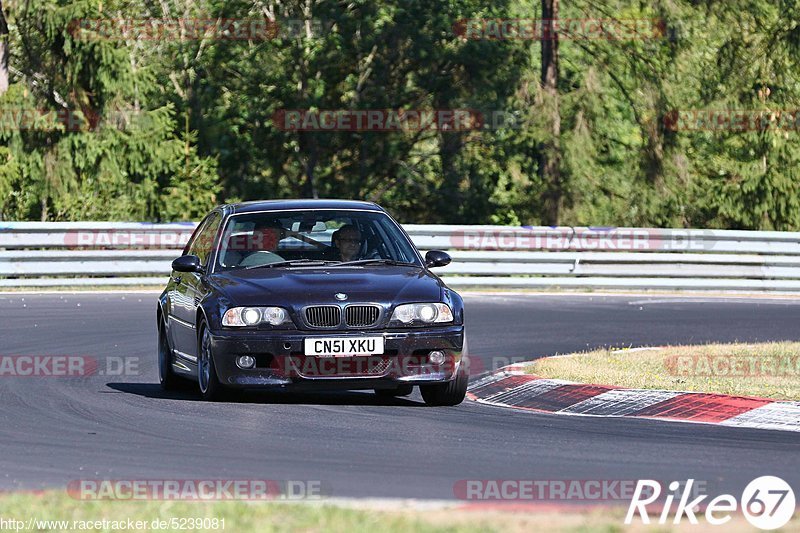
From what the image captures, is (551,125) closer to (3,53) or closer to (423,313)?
(3,53)

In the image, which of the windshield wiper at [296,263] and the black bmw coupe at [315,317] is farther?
the windshield wiper at [296,263]

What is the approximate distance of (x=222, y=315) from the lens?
34.8 ft

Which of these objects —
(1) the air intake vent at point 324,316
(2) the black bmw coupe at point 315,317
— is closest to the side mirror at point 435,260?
(2) the black bmw coupe at point 315,317

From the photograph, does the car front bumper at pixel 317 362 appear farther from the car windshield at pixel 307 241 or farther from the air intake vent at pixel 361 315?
the car windshield at pixel 307 241

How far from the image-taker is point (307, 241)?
11.8m

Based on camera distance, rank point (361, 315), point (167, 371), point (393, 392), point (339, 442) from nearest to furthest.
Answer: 1. point (339, 442)
2. point (361, 315)
3. point (393, 392)
4. point (167, 371)

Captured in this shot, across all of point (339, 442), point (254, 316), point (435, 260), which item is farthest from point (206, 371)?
point (339, 442)

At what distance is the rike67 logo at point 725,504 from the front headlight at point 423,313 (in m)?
3.37

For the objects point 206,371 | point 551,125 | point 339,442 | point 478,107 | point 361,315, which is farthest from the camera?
point 478,107

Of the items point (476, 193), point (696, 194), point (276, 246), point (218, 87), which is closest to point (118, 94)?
point (218, 87)

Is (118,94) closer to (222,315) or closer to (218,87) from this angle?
Answer: (218,87)

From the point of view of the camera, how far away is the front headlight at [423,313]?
1054cm

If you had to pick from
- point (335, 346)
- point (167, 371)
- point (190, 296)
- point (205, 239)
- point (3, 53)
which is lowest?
point (167, 371)

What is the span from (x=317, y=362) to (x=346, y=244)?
1536mm
